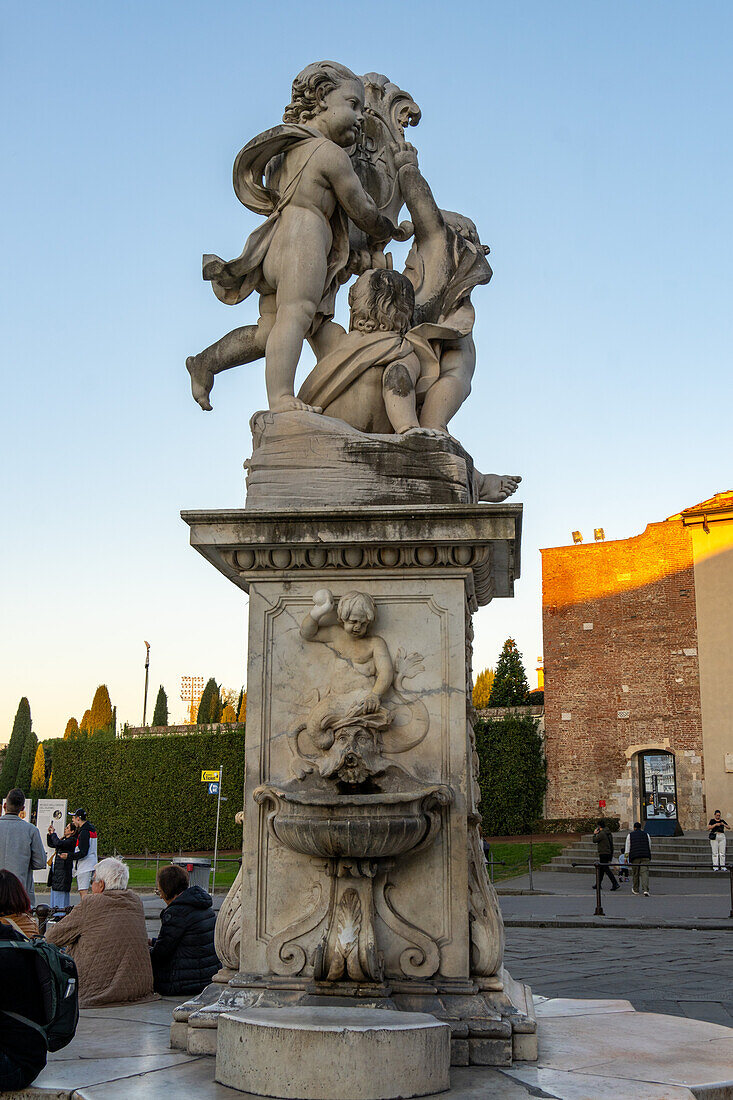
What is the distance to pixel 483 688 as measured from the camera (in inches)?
2060

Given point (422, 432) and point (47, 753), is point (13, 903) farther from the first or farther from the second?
point (47, 753)

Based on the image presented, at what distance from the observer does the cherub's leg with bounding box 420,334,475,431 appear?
17.1ft

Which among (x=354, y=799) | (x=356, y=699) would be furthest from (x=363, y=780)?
(x=356, y=699)

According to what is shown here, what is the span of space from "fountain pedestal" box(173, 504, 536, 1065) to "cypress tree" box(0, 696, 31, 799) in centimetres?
5547

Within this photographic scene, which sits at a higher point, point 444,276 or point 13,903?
point 444,276

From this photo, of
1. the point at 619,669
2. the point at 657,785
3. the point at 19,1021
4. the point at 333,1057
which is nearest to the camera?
the point at 333,1057

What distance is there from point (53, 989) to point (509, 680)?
4344cm

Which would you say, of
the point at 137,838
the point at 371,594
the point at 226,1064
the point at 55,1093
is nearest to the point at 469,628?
the point at 371,594

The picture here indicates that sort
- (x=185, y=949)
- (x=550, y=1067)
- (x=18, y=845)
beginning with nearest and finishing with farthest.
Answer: (x=550, y=1067) → (x=185, y=949) → (x=18, y=845)

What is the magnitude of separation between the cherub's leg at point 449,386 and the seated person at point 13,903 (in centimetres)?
276

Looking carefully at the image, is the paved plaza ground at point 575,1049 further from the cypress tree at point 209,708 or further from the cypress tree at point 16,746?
the cypress tree at point 16,746

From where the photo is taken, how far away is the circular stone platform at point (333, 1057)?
3148mm

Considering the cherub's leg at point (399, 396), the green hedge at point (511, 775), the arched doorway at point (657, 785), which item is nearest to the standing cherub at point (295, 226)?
the cherub's leg at point (399, 396)

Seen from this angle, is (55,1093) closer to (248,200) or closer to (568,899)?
(248,200)
